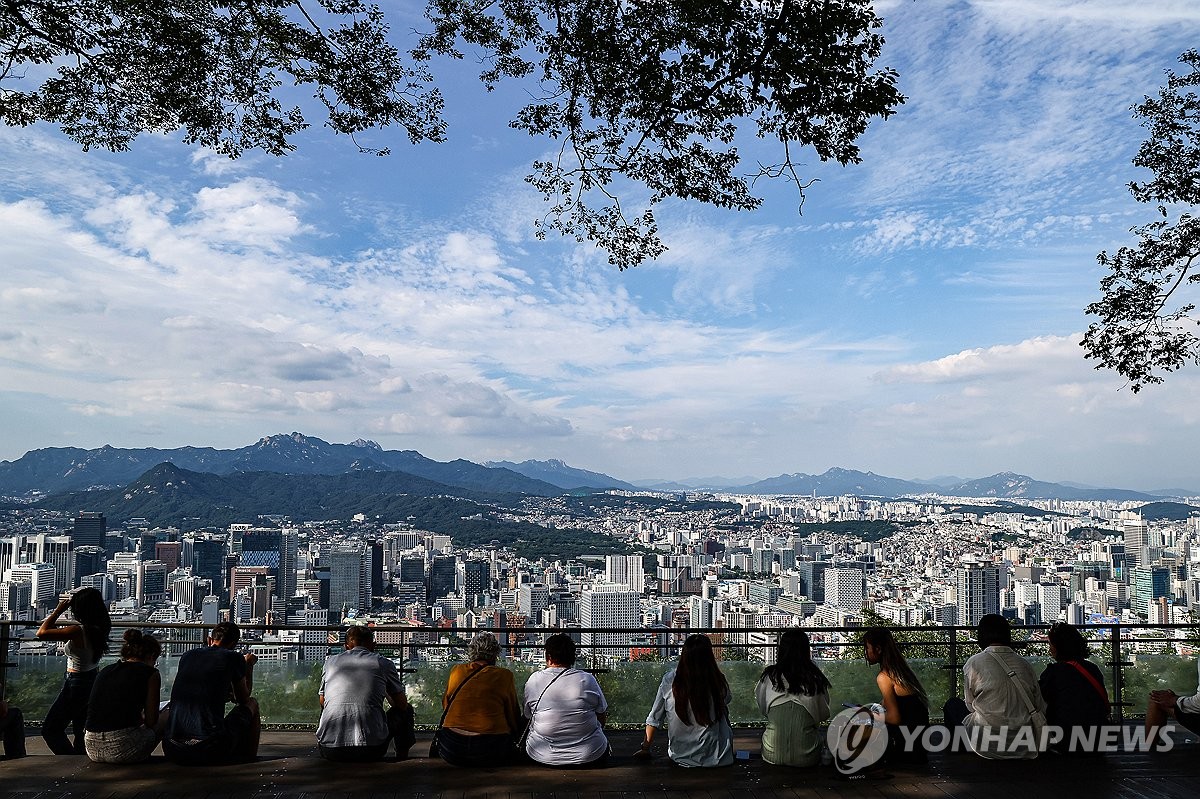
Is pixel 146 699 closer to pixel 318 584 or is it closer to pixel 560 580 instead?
pixel 318 584

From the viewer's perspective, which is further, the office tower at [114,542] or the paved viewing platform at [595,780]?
the office tower at [114,542]

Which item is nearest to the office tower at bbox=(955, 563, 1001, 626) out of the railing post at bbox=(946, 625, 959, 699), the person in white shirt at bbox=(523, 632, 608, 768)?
the railing post at bbox=(946, 625, 959, 699)

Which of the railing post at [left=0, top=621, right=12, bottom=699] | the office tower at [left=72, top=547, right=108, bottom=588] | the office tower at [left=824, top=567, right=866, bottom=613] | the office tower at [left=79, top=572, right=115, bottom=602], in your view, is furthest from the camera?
the office tower at [left=824, top=567, right=866, bottom=613]

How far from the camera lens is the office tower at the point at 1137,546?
31522mm

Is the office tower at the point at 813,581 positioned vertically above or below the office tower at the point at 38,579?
below

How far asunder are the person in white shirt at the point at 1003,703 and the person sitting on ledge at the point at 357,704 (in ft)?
11.3

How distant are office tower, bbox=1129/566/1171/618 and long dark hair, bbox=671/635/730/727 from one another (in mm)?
16985

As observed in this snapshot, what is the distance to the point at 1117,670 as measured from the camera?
6.77 meters

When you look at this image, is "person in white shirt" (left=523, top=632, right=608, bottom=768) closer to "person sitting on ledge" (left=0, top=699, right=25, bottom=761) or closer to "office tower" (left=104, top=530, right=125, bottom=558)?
"person sitting on ledge" (left=0, top=699, right=25, bottom=761)

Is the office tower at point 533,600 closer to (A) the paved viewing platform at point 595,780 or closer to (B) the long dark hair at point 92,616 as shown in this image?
(B) the long dark hair at point 92,616

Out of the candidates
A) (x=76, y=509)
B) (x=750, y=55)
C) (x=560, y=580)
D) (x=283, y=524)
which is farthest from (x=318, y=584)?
(x=76, y=509)

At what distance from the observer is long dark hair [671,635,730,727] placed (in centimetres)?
477

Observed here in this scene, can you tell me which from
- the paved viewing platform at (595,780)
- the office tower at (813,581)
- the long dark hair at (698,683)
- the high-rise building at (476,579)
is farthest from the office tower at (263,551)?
the long dark hair at (698,683)

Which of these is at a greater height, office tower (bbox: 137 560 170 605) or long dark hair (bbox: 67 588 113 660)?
long dark hair (bbox: 67 588 113 660)
